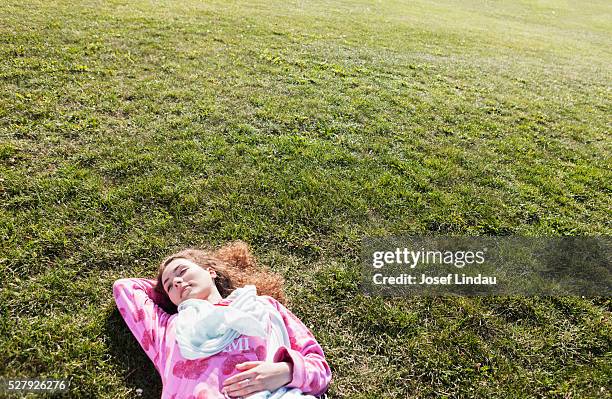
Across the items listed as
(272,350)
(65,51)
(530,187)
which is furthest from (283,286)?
(65,51)

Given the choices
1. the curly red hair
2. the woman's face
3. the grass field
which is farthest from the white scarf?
the grass field

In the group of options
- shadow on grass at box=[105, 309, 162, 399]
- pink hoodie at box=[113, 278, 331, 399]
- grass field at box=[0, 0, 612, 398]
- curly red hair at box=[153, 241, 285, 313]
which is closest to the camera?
pink hoodie at box=[113, 278, 331, 399]

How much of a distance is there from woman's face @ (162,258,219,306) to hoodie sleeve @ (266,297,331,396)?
1.96 feet

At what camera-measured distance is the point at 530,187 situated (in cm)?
652

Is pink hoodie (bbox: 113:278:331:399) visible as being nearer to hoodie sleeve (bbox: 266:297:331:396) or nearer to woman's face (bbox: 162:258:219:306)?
hoodie sleeve (bbox: 266:297:331:396)

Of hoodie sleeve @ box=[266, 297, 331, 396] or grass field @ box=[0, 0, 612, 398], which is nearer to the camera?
hoodie sleeve @ box=[266, 297, 331, 396]

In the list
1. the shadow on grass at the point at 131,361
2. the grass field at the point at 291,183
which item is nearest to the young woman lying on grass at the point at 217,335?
the shadow on grass at the point at 131,361

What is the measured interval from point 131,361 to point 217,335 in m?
0.95

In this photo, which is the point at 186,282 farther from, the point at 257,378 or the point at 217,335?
the point at 257,378

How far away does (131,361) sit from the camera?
12.3ft

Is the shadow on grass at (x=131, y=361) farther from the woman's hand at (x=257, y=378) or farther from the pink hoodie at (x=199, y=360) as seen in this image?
the woman's hand at (x=257, y=378)

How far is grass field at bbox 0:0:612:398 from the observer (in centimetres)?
398

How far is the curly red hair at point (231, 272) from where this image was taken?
4.10m

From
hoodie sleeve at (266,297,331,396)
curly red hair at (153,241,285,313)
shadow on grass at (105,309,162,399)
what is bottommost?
shadow on grass at (105,309,162,399)
